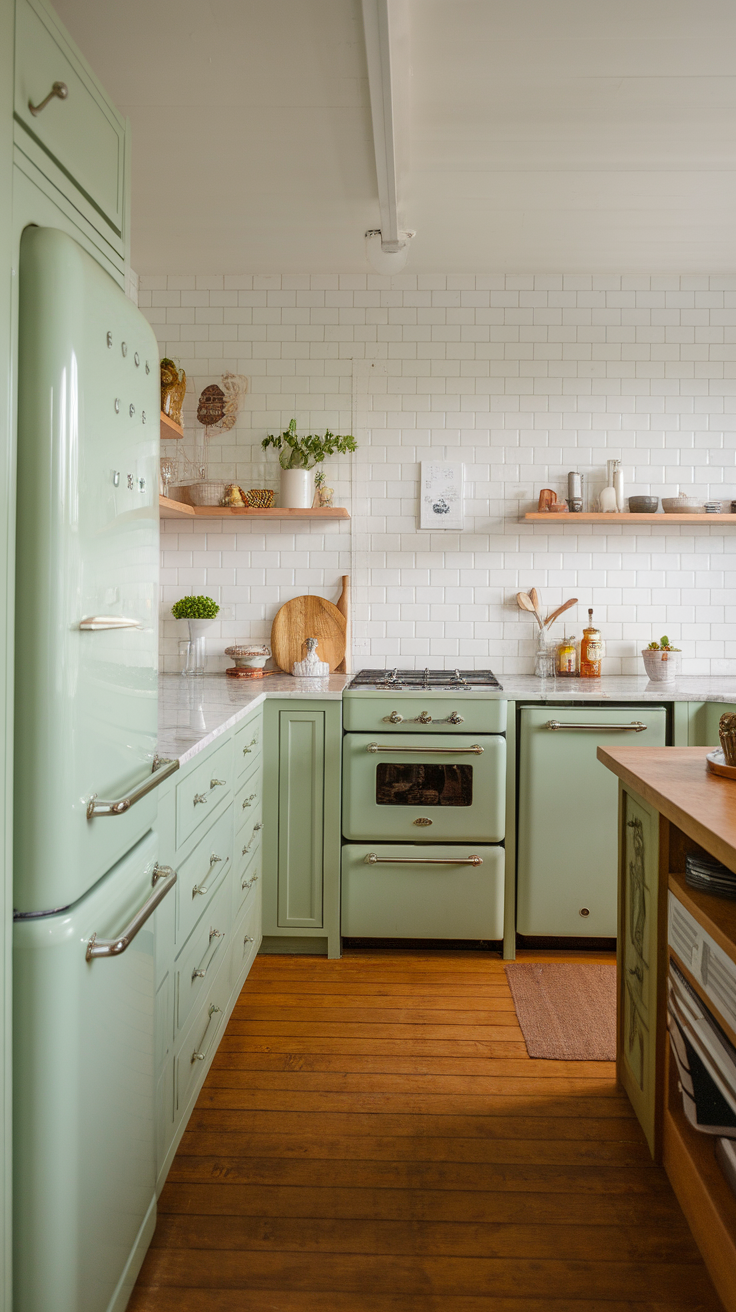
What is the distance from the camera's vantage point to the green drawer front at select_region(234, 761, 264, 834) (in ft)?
8.36

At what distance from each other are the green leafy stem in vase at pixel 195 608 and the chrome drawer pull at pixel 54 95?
2.36 metres

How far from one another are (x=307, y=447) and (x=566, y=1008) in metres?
2.43

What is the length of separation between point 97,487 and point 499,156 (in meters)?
2.18

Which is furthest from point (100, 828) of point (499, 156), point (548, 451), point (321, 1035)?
point (548, 451)

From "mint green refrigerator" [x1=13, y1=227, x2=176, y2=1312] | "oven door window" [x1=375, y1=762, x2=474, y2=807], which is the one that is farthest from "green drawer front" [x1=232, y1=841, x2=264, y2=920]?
"mint green refrigerator" [x1=13, y1=227, x2=176, y2=1312]

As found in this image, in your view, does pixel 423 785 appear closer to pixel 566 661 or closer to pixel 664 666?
pixel 566 661

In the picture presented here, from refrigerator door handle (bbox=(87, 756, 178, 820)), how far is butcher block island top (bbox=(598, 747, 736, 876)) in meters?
0.93

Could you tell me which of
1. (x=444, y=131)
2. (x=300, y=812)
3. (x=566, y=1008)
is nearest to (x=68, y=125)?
(x=444, y=131)

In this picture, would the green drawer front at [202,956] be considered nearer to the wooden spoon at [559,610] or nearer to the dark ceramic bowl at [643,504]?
the wooden spoon at [559,610]

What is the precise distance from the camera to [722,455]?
146 inches

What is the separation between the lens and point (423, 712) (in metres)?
3.04

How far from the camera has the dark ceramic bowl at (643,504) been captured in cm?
353

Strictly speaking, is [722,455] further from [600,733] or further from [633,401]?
[600,733]

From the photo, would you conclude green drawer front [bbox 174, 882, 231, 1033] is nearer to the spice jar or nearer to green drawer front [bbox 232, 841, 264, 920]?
green drawer front [bbox 232, 841, 264, 920]
